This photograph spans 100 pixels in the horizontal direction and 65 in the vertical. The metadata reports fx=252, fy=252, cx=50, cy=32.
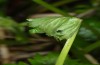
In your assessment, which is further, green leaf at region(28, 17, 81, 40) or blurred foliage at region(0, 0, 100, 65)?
blurred foliage at region(0, 0, 100, 65)

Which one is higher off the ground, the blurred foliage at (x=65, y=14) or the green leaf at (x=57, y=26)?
the blurred foliage at (x=65, y=14)

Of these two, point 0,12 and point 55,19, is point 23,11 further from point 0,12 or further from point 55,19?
point 55,19

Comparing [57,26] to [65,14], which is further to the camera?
[65,14]

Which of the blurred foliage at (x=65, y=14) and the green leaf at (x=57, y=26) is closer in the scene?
Result: the green leaf at (x=57, y=26)

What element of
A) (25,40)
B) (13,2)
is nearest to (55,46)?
(25,40)

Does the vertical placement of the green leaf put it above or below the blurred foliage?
below

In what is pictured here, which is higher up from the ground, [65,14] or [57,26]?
[65,14]
